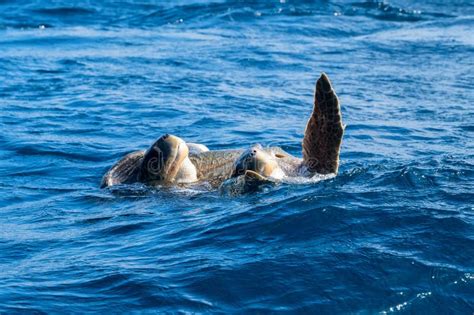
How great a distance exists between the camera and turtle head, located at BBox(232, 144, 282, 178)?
25.4 ft

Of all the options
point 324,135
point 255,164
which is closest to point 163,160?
point 255,164

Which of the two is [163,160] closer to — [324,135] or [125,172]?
[125,172]

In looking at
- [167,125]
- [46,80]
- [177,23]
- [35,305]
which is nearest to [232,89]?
[167,125]

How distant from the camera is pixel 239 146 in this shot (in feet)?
35.1

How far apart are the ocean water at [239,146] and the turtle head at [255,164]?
28 cm

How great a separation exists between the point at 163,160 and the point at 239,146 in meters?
2.67

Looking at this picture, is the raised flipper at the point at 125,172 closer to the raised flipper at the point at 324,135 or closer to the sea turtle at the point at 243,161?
the sea turtle at the point at 243,161

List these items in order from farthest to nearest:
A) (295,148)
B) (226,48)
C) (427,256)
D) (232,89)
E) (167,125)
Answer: (226,48)
(232,89)
(167,125)
(295,148)
(427,256)

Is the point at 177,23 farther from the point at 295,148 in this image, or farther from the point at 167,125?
the point at 295,148

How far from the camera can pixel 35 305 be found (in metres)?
5.45

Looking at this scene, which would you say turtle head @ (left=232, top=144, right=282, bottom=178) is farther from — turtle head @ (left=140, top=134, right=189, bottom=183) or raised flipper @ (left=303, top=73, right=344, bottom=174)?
turtle head @ (left=140, top=134, right=189, bottom=183)

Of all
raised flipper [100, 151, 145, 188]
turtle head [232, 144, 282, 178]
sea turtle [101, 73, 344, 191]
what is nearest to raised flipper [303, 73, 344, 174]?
sea turtle [101, 73, 344, 191]

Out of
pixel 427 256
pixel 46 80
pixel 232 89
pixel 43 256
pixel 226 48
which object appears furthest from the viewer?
pixel 226 48

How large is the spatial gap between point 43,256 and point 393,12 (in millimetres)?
15899
